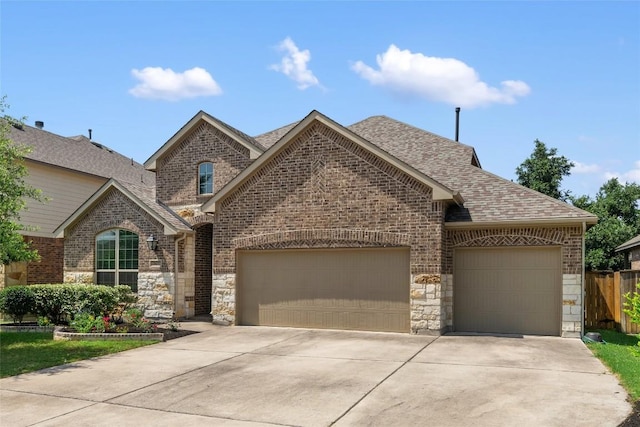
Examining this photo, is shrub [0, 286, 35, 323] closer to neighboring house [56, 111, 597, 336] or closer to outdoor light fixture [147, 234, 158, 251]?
neighboring house [56, 111, 597, 336]

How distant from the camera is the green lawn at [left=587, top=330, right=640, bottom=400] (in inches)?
338

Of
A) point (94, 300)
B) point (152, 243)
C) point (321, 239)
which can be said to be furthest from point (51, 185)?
point (321, 239)

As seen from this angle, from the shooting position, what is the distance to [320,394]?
852 centimetres

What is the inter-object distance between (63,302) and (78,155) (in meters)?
13.7

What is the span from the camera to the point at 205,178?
1992 centimetres

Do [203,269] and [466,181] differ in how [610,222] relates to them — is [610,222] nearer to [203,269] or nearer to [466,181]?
[466,181]

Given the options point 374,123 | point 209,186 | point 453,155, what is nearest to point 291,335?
point 209,186

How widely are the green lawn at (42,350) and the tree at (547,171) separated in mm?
31653

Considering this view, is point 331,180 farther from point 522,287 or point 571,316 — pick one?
point 571,316

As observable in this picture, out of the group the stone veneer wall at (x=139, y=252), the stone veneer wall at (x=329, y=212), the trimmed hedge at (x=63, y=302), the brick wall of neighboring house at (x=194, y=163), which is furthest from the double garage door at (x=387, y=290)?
the trimmed hedge at (x=63, y=302)

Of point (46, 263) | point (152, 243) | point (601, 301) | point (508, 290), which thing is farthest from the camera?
point (46, 263)

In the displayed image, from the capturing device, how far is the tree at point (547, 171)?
37750 mm

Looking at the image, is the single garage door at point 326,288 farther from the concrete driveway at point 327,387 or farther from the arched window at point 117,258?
the arched window at point 117,258

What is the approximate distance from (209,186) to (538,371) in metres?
13.2
